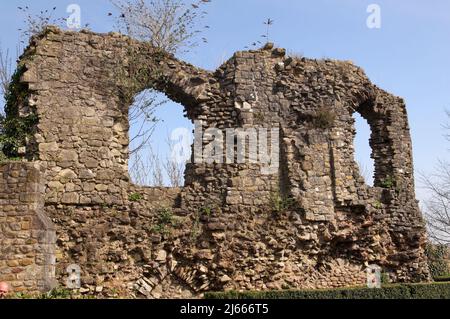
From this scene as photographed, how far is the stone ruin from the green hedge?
3.73ft

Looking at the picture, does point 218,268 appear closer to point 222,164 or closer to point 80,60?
point 222,164

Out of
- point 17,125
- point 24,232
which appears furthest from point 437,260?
point 24,232

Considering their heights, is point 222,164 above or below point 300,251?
above

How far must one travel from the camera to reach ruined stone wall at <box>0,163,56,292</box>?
1072cm

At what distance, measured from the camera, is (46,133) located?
1350 centimetres

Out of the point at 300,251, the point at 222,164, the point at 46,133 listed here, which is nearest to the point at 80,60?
the point at 46,133

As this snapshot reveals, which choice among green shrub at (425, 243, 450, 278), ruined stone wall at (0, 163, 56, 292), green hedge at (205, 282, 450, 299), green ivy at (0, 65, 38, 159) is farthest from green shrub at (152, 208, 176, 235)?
green shrub at (425, 243, 450, 278)

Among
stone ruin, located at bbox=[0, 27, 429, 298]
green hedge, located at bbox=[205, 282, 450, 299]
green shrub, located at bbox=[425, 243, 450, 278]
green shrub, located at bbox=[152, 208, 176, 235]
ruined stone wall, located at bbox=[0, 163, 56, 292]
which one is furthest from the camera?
A: green shrub, located at bbox=[425, 243, 450, 278]

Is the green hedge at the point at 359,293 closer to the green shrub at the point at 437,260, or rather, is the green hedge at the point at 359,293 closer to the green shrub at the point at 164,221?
the green shrub at the point at 164,221

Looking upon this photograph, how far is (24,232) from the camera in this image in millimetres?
10930

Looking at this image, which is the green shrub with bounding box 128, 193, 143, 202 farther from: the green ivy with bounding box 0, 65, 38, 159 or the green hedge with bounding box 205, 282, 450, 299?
the green hedge with bounding box 205, 282, 450, 299

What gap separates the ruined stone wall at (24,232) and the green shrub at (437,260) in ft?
56.4

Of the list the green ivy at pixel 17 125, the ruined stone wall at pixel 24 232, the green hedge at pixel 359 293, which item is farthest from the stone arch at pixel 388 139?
the ruined stone wall at pixel 24 232
